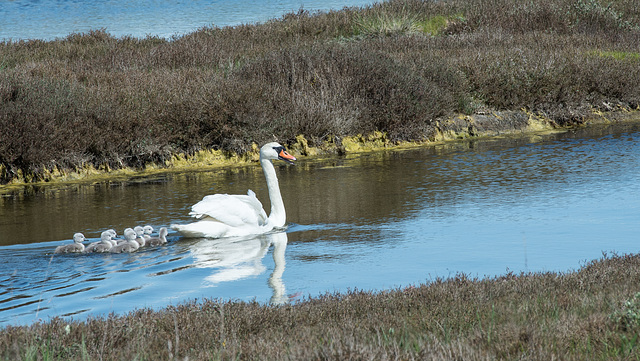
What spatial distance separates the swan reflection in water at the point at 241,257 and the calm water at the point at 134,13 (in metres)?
43.4

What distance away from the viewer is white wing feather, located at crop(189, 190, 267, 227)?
28.5 feet

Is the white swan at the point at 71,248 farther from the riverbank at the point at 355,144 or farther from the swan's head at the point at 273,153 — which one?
the riverbank at the point at 355,144

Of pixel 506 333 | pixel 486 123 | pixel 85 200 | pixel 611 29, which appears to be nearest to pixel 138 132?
pixel 85 200

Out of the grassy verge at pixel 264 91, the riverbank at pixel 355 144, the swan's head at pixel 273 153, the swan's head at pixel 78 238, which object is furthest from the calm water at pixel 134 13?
the swan's head at pixel 78 238

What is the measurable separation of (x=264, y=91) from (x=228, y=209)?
7387 millimetres

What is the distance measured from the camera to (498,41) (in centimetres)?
2389

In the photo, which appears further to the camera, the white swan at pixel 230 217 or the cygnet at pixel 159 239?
the white swan at pixel 230 217

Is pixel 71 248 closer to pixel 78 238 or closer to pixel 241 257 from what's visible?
pixel 78 238

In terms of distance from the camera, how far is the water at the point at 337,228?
6723 millimetres

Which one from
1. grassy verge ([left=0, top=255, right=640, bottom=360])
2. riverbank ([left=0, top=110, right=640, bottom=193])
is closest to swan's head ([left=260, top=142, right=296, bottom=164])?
riverbank ([left=0, top=110, right=640, bottom=193])

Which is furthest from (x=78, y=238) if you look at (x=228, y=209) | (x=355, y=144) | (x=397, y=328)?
(x=355, y=144)

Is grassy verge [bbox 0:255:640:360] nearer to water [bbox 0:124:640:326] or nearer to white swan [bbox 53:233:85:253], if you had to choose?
water [bbox 0:124:640:326]

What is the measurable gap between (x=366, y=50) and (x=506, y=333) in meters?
14.7

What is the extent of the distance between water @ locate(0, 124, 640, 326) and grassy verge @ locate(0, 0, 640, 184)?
0.97 metres
